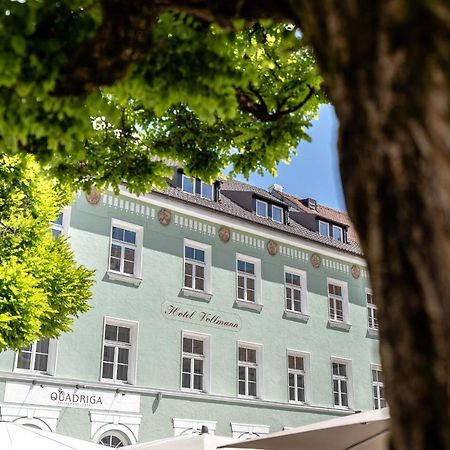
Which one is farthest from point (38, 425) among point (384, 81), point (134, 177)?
point (384, 81)

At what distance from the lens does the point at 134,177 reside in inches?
297

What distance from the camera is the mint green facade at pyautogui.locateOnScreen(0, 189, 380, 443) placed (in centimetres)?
1908

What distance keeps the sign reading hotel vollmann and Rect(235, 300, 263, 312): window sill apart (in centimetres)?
42

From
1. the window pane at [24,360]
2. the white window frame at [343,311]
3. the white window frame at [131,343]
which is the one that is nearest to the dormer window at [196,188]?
the white window frame at [131,343]

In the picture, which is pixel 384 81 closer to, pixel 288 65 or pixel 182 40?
pixel 182 40

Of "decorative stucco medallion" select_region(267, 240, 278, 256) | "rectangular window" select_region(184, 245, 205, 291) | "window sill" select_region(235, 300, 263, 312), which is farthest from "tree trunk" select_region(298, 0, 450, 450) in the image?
"decorative stucco medallion" select_region(267, 240, 278, 256)

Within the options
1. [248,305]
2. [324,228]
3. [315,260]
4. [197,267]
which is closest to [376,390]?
[315,260]

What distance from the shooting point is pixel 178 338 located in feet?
71.1

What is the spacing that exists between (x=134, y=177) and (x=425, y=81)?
5.56 m

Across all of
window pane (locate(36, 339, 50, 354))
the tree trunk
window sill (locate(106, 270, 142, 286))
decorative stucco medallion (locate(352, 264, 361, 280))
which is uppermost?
decorative stucco medallion (locate(352, 264, 361, 280))

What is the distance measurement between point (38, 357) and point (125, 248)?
436 cm

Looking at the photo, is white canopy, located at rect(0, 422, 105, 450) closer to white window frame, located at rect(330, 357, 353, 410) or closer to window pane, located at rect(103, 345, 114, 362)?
window pane, located at rect(103, 345, 114, 362)

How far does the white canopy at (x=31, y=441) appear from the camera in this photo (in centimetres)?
917

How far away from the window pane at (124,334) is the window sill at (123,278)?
1.40 meters
